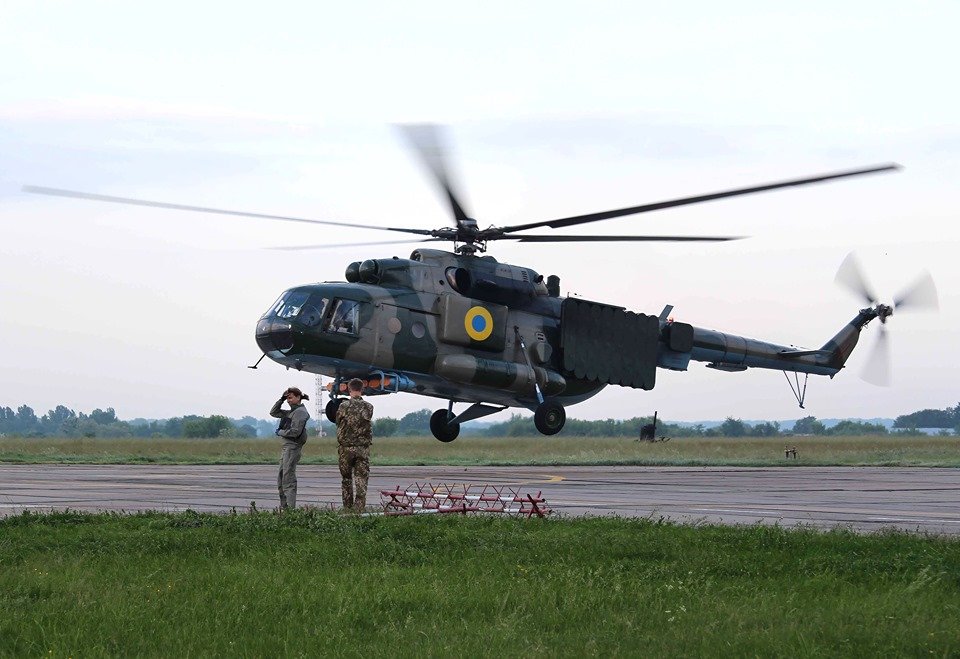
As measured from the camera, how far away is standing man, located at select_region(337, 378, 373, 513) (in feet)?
56.9

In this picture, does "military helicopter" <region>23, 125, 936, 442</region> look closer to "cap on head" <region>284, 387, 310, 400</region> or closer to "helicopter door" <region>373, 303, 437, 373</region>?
"helicopter door" <region>373, 303, 437, 373</region>

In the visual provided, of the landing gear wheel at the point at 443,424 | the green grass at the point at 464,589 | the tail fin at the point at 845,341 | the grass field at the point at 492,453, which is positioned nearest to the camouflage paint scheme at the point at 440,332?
the landing gear wheel at the point at 443,424

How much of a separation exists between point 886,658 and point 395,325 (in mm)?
23062

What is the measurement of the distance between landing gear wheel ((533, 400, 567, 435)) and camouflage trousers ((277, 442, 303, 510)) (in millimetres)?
15747

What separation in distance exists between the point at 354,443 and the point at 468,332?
14.5 m

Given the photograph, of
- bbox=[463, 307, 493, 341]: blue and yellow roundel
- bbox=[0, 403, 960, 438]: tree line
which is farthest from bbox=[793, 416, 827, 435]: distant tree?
bbox=[463, 307, 493, 341]: blue and yellow roundel

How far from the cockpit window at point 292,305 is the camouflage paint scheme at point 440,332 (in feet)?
0.20

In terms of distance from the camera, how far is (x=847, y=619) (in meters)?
9.26

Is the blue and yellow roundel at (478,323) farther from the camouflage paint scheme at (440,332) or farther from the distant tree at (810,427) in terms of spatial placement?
the distant tree at (810,427)

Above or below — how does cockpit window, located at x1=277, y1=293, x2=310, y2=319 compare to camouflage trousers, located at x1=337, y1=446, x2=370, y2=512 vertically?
above

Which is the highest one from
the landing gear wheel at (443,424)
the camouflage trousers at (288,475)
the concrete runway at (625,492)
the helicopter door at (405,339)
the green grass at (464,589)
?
the helicopter door at (405,339)

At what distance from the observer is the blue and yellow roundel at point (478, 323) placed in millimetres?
31734

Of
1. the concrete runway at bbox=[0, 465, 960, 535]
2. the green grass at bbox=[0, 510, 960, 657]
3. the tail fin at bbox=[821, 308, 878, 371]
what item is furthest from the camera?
the tail fin at bbox=[821, 308, 878, 371]

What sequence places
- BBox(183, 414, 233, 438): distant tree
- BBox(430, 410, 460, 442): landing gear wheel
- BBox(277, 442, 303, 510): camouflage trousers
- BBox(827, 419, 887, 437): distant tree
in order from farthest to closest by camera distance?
1. BBox(827, 419, 887, 437): distant tree
2. BBox(183, 414, 233, 438): distant tree
3. BBox(430, 410, 460, 442): landing gear wheel
4. BBox(277, 442, 303, 510): camouflage trousers
